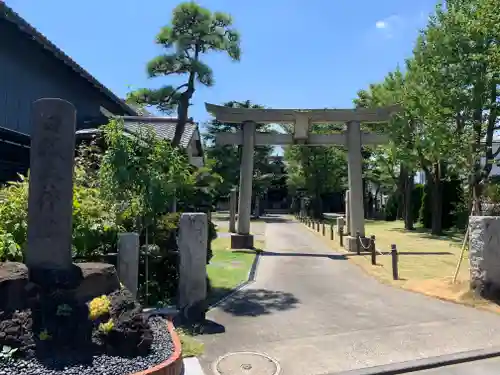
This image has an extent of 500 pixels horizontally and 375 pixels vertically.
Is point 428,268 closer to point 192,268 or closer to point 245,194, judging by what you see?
point 245,194

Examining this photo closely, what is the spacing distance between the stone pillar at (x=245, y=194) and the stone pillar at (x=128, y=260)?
1167 centimetres

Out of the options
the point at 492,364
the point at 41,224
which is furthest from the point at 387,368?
the point at 41,224

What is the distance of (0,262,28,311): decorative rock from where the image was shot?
513 centimetres

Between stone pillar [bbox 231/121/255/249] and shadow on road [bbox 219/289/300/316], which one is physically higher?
stone pillar [bbox 231/121/255/249]

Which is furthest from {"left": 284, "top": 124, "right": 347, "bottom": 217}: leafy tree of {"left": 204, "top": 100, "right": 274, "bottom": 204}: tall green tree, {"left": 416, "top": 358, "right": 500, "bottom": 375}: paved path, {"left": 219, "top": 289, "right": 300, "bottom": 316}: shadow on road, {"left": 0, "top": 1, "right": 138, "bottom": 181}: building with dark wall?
{"left": 416, "top": 358, "right": 500, "bottom": 375}: paved path

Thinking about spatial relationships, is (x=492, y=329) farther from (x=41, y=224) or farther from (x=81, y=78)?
(x=81, y=78)

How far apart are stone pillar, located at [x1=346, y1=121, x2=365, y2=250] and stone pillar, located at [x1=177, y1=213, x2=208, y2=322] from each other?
39.4 feet

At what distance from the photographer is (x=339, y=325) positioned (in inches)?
307

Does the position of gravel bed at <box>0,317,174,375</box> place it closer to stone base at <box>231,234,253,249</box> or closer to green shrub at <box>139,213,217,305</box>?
green shrub at <box>139,213,217,305</box>

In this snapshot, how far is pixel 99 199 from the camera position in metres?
9.05

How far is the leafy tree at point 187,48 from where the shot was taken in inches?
486

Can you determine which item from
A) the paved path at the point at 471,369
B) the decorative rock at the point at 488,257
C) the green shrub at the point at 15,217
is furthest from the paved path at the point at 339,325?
the green shrub at the point at 15,217

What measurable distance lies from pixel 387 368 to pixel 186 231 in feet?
12.8

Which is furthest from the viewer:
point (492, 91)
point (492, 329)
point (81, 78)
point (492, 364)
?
point (492, 91)
